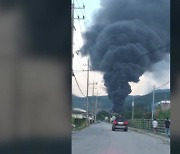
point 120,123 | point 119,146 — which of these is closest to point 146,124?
point 120,123

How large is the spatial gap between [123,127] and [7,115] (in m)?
35.0

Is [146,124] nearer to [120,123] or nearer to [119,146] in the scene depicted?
[120,123]

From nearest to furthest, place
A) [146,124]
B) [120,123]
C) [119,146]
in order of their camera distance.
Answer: [119,146]
[146,124]
[120,123]

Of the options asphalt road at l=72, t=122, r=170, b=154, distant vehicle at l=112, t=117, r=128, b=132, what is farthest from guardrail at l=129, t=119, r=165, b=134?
asphalt road at l=72, t=122, r=170, b=154

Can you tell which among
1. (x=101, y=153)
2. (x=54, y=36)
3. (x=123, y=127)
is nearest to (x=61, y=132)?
(x=54, y=36)

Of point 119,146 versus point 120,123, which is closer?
point 119,146

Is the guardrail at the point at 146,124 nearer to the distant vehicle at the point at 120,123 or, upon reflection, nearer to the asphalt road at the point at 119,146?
the distant vehicle at the point at 120,123

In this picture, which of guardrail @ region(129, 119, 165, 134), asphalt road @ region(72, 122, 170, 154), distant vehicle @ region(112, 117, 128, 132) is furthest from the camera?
distant vehicle @ region(112, 117, 128, 132)

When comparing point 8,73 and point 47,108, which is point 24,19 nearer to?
point 8,73

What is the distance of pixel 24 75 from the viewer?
9.27ft

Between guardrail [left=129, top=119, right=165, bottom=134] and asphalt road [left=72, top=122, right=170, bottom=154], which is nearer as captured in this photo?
asphalt road [left=72, top=122, right=170, bottom=154]

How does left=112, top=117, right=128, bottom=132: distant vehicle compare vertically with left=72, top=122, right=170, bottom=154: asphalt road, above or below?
above

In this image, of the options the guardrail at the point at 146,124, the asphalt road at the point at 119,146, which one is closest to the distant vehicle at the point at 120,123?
the guardrail at the point at 146,124

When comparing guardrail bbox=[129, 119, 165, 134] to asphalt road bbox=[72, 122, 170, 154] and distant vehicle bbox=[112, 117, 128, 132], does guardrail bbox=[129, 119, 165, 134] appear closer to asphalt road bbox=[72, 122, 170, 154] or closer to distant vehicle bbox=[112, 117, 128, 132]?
distant vehicle bbox=[112, 117, 128, 132]
